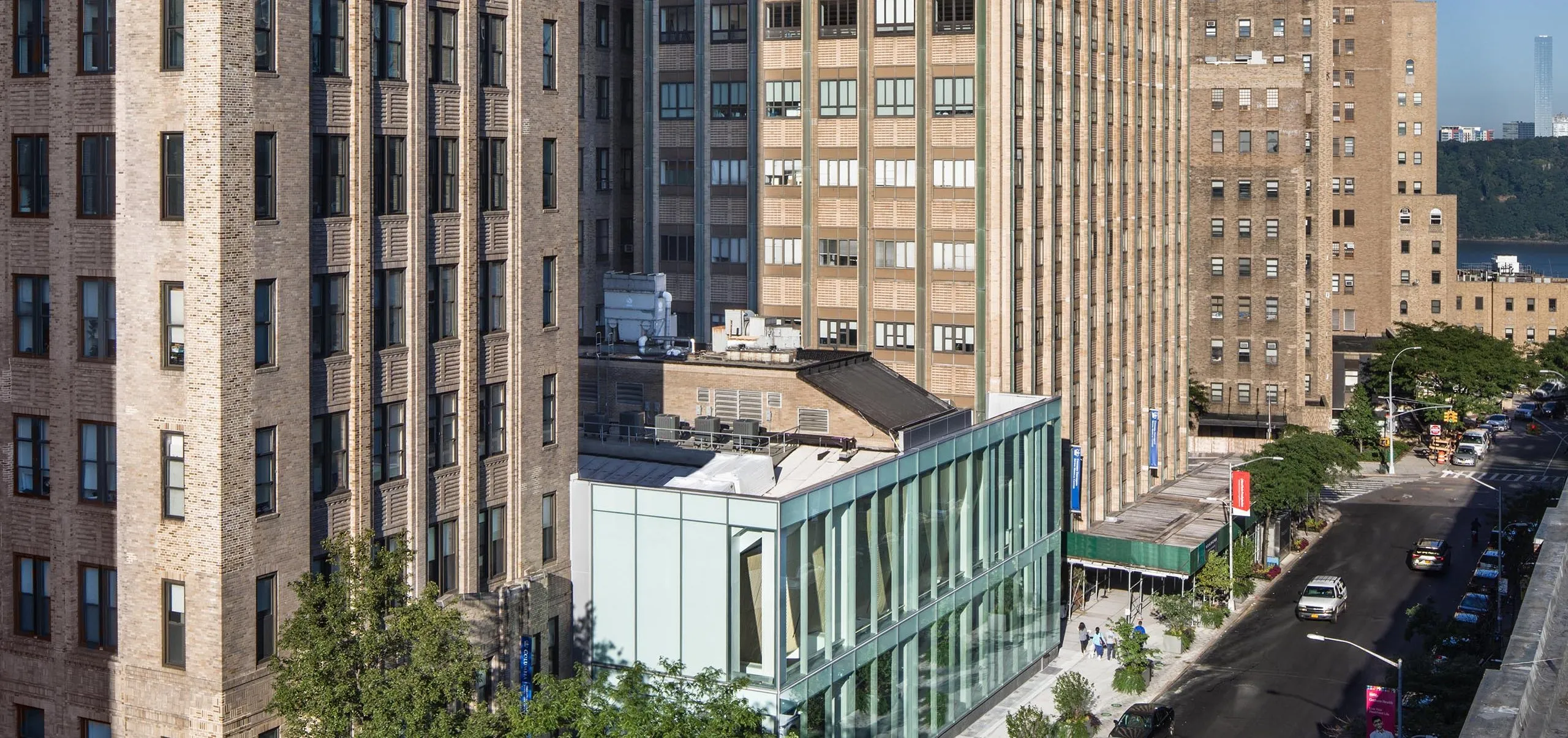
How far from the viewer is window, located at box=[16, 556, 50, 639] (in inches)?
1962

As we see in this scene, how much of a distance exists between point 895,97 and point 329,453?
52.9 meters

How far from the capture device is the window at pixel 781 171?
101 m

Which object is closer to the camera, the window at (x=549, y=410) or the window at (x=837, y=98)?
the window at (x=549, y=410)

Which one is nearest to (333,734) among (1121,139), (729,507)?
(729,507)

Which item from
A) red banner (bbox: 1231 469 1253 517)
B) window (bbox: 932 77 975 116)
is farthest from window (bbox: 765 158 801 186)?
red banner (bbox: 1231 469 1253 517)

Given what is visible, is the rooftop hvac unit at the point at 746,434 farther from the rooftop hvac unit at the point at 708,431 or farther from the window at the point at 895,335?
the window at the point at 895,335

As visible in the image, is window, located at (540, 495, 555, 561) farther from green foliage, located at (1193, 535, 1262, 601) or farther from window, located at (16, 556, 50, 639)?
green foliage, located at (1193, 535, 1262, 601)

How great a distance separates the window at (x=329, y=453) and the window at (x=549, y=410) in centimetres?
960

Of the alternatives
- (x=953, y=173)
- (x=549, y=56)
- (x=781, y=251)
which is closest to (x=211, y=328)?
(x=549, y=56)

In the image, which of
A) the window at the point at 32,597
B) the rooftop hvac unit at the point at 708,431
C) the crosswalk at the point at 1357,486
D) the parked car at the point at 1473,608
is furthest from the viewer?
the crosswalk at the point at 1357,486

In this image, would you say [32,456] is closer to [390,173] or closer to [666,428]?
[390,173]

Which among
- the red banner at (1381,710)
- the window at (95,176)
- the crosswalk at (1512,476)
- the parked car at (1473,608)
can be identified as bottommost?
the red banner at (1381,710)

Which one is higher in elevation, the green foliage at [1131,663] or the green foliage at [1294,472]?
the green foliage at [1294,472]

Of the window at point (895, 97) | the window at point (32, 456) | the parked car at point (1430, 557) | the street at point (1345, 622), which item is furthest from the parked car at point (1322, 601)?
the window at point (32, 456)
